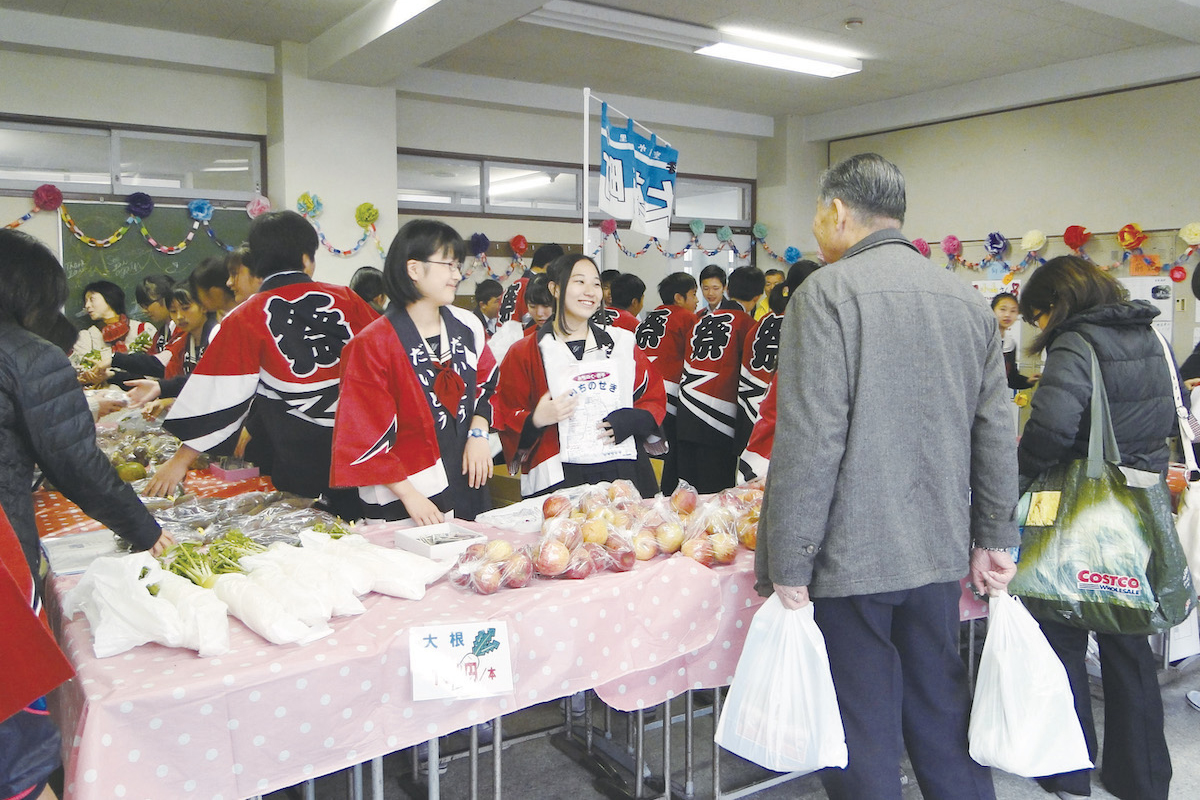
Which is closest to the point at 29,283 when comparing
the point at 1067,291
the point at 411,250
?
the point at 411,250

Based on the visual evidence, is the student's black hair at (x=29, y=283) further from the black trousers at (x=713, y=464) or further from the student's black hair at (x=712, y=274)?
the student's black hair at (x=712, y=274)

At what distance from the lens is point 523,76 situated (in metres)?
7.57

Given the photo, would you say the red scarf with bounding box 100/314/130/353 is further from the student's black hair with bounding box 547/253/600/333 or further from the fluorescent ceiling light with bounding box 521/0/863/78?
the student's black hair with bounding box 547/253/600/333

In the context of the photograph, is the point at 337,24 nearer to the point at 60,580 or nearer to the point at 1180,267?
the point at 60,580

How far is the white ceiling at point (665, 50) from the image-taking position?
5664 millimetres

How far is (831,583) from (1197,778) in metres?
1.67

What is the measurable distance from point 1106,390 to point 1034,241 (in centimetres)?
571

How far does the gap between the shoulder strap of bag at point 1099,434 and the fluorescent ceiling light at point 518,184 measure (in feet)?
20.9

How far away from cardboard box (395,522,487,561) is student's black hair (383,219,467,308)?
0.64 meters

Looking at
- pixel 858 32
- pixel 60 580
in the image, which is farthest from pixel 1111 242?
pixel 60 580

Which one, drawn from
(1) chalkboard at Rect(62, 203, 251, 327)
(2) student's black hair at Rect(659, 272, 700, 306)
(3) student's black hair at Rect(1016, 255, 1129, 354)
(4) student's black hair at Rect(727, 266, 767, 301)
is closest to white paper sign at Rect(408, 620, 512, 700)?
(3) student's black hair at Rect(1016, 255, 1129, 354)

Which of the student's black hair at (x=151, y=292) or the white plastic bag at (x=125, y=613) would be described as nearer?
the white plastic bag at (x=125, y=613)

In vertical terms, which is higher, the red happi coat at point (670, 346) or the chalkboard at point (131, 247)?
the chalkboard at point (131, 247)

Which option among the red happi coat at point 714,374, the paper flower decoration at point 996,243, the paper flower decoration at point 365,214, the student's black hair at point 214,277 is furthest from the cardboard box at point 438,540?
the paper flower decoration at point 996,243
